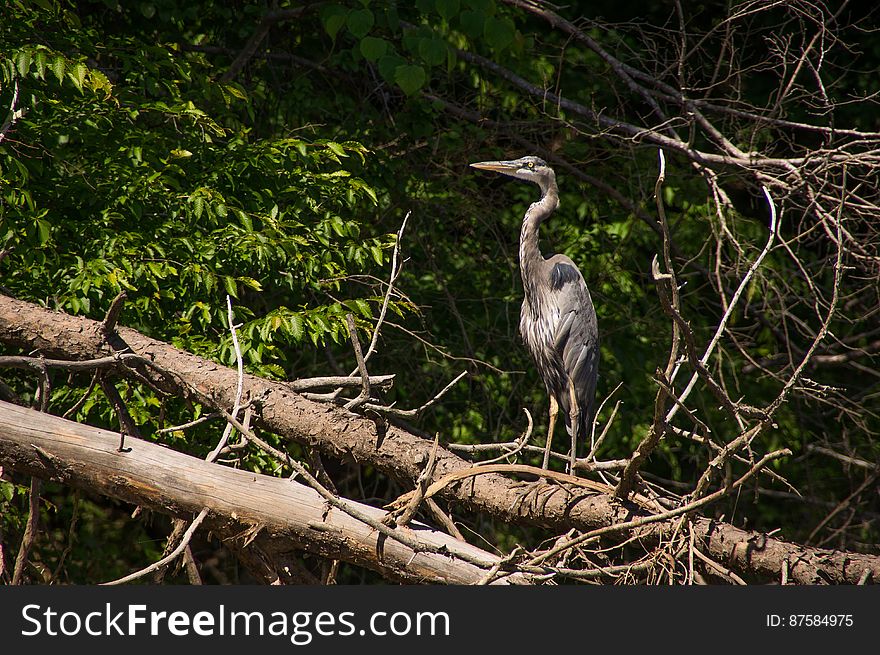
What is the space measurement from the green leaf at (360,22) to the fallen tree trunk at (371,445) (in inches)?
69.1

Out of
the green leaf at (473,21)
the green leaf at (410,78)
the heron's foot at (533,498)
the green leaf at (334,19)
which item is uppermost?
the green leaf at (334,19)

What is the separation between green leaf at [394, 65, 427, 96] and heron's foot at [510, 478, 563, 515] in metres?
1.99

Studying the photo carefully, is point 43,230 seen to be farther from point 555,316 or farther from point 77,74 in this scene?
point 555,316

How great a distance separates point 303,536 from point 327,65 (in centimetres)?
340

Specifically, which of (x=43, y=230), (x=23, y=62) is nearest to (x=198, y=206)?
(x=43, y=230)

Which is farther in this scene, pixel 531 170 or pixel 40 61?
pixel 531 170

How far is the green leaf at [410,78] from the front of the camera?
4.24 meters

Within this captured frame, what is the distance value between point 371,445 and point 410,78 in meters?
1.83

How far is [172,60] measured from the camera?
14.2 ft

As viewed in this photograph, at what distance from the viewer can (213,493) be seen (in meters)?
2.93

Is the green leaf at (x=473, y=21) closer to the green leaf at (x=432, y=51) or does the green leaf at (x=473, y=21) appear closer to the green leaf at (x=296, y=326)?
the green leaf at (x=432, y=51)

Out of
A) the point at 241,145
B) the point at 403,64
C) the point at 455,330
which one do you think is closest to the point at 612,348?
the point at 455,330

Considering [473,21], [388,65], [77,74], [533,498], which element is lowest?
[533,498]

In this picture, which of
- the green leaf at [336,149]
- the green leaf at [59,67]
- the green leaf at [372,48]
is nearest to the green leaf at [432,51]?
the green leaf at [372,48]
